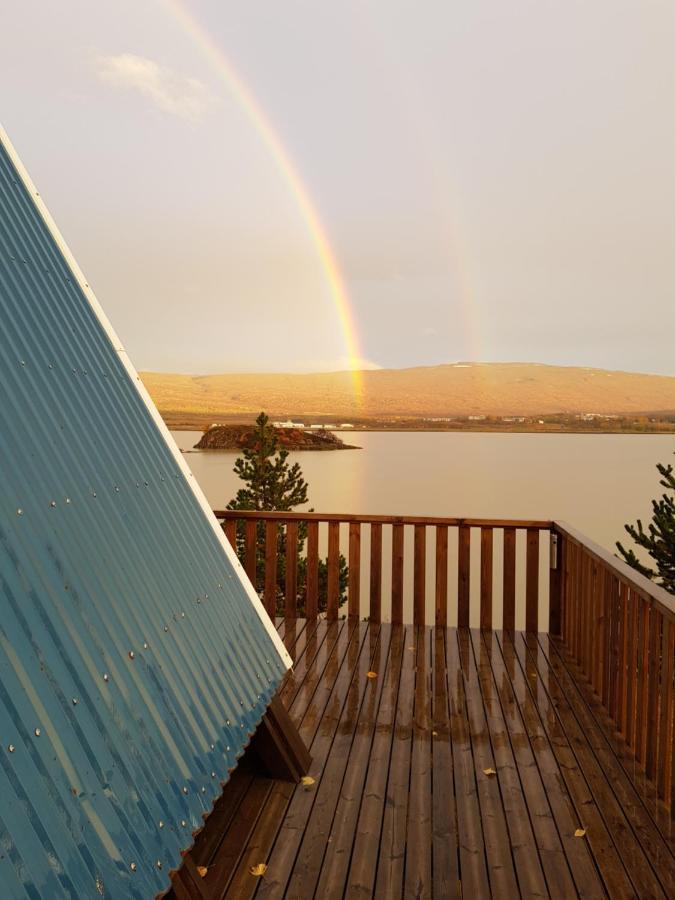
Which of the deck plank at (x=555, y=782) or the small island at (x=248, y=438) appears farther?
the small island at (x=248, y=438)

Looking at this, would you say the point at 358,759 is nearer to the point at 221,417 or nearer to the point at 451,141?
the point at 221,417

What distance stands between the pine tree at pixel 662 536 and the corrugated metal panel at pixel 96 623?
9961 mm

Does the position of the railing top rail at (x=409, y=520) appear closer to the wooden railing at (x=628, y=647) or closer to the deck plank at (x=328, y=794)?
the wooden railing at (x=628, y=647)

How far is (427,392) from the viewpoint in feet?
66.4

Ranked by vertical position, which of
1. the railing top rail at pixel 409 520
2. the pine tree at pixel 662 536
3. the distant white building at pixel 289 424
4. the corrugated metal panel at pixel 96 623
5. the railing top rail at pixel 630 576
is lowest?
the pine tree at pixel 662 536

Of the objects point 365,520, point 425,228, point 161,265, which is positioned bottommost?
point 365,520

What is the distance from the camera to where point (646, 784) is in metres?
2.58

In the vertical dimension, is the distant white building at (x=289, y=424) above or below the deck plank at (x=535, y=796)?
above

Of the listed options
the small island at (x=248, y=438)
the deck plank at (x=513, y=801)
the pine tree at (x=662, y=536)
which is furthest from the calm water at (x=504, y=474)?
the deck plank at (x=513, y=801)

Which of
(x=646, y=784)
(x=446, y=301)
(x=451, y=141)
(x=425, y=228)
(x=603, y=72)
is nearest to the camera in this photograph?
(x=646, y=784)

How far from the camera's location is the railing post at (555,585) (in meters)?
4.61

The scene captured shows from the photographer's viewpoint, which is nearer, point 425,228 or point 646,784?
point 646,784

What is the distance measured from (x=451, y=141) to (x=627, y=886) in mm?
25846

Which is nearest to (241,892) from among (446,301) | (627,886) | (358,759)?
(358,759)
